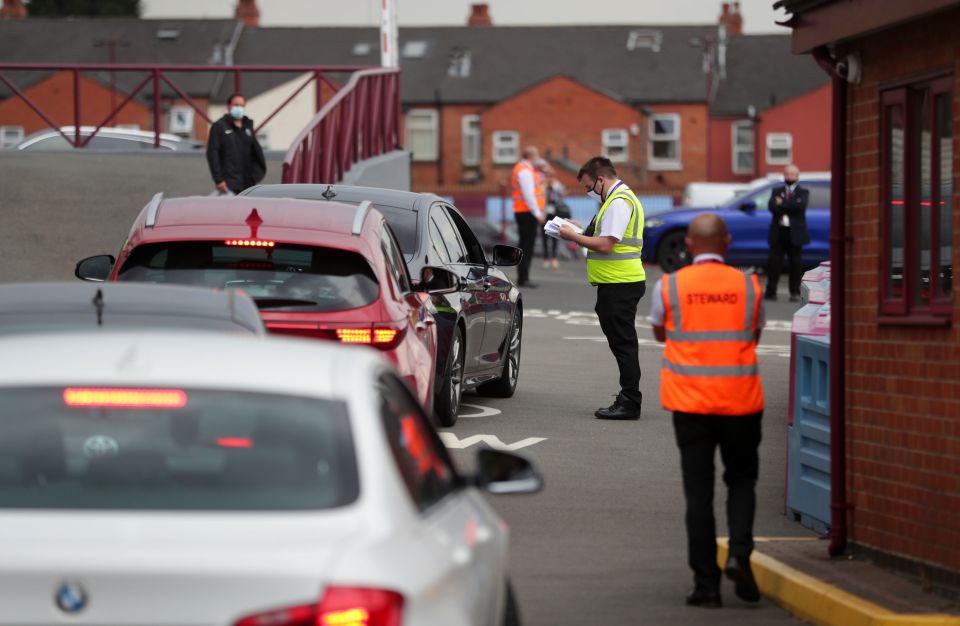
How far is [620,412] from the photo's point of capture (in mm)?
13539

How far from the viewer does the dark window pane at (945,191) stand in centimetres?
781

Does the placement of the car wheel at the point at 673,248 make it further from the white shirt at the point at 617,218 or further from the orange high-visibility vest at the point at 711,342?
the orange high-visibility vest at the point at 711,342

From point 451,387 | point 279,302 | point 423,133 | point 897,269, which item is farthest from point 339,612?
point 423,133

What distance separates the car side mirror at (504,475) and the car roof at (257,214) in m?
4.44

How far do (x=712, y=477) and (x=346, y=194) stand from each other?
18.7 ft

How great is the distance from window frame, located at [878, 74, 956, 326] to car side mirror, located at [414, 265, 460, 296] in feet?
11.3

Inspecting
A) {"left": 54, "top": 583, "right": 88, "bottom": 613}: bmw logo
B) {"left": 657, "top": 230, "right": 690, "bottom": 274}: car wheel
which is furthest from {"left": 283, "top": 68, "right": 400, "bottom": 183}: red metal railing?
{"left": 54, "top": 583, "right": 88, "bottom": 613}: bmw logo

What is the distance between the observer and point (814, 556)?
8.35 meters

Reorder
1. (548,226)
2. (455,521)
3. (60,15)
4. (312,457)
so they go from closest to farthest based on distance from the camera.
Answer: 1. (312,457)
2. (455,521)
3. (548,226)
4. (60,15)

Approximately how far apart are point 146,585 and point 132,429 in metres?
0.77

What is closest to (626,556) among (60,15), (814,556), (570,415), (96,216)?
Answer: (814,556)

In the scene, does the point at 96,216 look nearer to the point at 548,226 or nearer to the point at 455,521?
the point at 548,226

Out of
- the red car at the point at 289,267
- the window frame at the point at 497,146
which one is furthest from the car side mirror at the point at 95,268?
the window frame at the point at 497,146

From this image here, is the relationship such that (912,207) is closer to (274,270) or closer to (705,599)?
(705,599)
